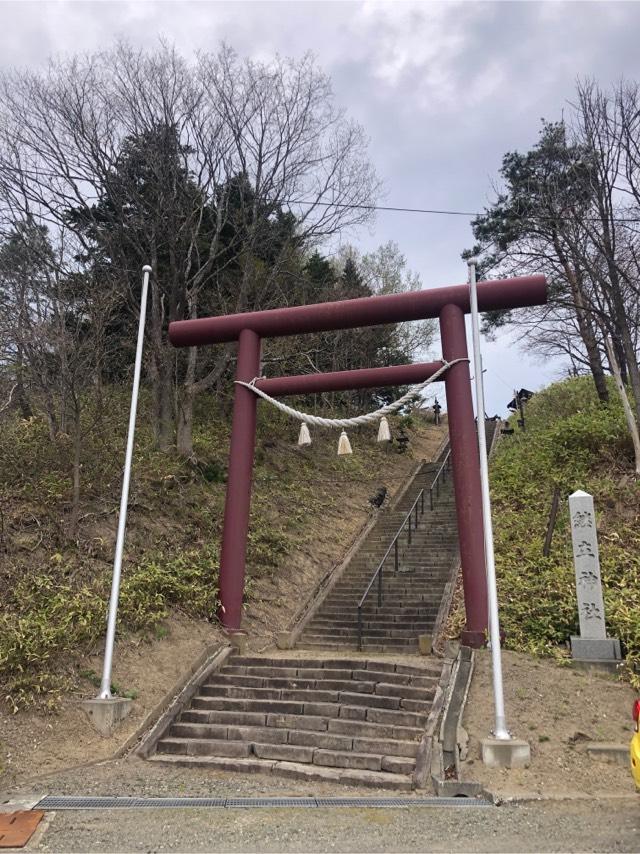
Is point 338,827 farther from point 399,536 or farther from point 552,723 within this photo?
point 399,536

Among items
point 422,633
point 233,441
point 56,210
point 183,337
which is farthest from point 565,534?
point 56,210

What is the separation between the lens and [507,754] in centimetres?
569

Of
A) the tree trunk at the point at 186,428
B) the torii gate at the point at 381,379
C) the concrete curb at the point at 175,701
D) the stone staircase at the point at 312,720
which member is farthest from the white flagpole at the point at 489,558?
the tree trunk at the point at 186,428

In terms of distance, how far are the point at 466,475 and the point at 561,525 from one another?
4.33 meters

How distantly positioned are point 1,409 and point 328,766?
951 cm

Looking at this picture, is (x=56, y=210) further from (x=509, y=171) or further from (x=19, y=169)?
(x=509, y=171)

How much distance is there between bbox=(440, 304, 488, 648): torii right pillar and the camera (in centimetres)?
859

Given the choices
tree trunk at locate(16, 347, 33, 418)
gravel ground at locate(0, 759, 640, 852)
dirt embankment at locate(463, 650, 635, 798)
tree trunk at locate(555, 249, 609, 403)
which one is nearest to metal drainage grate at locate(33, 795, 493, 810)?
gravel ground at locate(0, 759, 640, 852)

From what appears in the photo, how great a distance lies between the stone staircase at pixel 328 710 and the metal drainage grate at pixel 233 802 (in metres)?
0.45

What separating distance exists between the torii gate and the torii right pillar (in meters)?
0.01

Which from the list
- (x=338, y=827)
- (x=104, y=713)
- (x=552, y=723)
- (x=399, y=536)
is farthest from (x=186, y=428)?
(x=338, y=827)

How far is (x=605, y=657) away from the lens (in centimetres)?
770

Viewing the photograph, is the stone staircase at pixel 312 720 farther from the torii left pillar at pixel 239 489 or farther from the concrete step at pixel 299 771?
the torii left pillar at pixel 239 489

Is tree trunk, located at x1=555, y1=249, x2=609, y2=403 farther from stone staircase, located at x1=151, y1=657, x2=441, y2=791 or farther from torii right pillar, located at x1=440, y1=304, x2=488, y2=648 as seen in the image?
stone staircase, located at x1=151, y1=657, x2=441, y2=791
